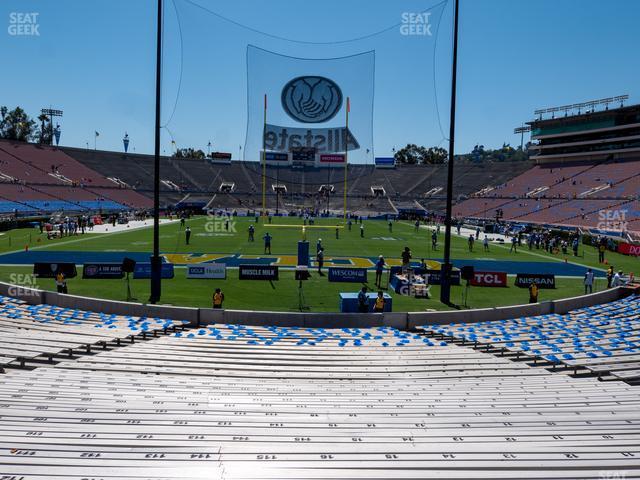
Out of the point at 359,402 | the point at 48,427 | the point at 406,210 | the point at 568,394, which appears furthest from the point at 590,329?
the point at 406,210

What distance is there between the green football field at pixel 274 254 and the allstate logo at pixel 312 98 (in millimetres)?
3688

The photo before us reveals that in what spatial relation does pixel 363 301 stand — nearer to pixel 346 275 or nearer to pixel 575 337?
pixel 575 337

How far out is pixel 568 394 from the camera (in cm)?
707

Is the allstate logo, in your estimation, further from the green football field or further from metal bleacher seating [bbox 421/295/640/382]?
metal bleacher seating [bbox 421/295/640/382]

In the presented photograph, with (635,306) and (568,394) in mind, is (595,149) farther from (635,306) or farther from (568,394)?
(568,394)

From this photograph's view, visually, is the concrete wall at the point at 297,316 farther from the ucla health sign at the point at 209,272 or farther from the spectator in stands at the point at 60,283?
the ucla health sign at the point at 209,272

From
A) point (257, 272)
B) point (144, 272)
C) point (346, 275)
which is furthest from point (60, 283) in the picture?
point (346, 275)

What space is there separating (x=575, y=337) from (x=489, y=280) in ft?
38.0

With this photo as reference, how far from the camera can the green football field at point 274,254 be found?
18.7m

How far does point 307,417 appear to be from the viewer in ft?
19.4

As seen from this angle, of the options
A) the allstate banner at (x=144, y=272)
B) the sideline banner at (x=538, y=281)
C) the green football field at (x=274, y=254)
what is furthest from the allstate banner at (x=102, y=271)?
the sideline banner at (x=538, y=281)

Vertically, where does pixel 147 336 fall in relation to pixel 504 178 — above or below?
below

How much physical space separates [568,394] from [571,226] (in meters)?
54.2

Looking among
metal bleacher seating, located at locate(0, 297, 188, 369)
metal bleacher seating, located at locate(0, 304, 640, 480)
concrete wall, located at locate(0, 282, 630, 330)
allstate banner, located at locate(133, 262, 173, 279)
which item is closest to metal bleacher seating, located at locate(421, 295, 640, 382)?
concrete wall, located at locate(0, 282, 630, 330)
